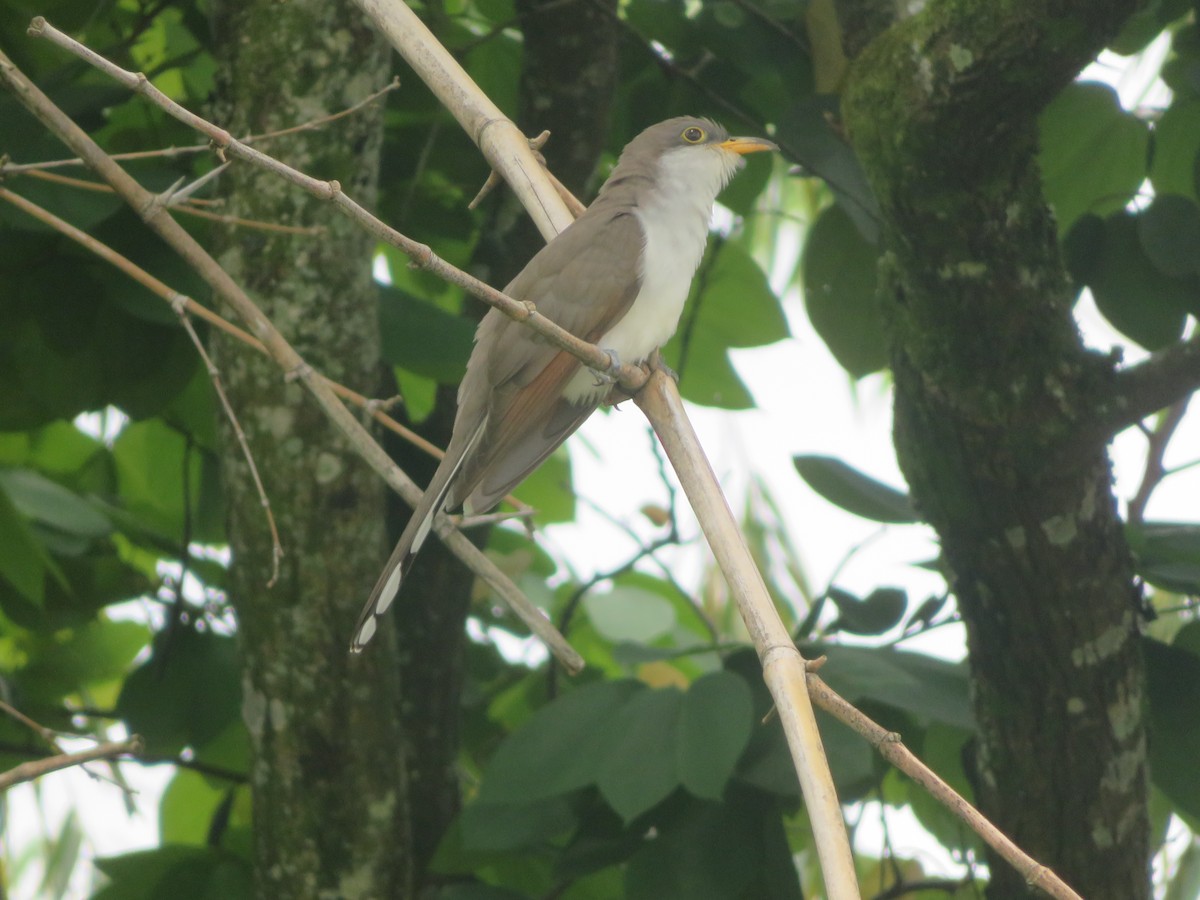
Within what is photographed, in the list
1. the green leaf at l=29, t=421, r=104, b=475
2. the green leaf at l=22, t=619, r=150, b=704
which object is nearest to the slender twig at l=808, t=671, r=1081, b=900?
the green leaf at l=22, t=619, r=150, b=704

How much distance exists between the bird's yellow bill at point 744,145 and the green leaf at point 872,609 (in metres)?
1.11

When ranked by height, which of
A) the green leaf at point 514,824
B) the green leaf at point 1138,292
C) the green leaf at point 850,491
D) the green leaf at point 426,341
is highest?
the green leaf at point 426,341

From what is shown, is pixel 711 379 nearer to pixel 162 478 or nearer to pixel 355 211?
pixel 162 478

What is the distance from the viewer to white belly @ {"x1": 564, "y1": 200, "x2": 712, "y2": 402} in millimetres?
2979

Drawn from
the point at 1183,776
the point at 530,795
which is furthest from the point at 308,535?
the point at 1183,776

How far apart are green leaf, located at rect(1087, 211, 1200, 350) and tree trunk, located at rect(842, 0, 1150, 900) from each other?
14.6 inches

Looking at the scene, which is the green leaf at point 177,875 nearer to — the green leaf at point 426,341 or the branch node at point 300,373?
the green leaf at point 426,341

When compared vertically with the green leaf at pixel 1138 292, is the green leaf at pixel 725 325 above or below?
above

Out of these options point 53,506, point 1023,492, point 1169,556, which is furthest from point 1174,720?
point 53,506

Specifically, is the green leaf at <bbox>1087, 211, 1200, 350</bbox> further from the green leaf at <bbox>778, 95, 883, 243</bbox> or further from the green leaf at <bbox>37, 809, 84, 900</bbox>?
the green leaf at <bbox>37, 809, 84, 900</bbox>

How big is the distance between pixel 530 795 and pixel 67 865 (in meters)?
2.82

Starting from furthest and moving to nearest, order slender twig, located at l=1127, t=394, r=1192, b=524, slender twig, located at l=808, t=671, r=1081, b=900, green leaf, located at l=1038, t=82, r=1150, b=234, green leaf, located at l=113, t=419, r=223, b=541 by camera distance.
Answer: green leaf, located at l=113, t=419, r=223, b=541, slender twig, located at l=1127, t=394, r=1192, b=524, green leaf, located at l=1038, t=82, r=1150, b=234, slender twig, located at l=808, t=671, r=1081, b=900

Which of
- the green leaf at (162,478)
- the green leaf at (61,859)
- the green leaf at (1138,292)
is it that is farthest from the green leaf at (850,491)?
the green leaf at (61,859)

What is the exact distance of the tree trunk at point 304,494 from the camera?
2.89m
